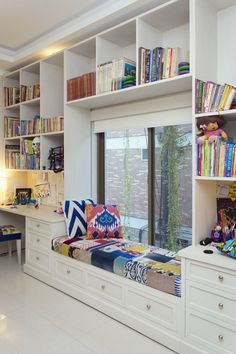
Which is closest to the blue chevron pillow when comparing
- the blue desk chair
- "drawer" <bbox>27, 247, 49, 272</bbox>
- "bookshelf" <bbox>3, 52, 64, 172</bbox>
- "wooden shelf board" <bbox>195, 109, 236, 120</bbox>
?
"drawer" <bbox>27, 247, 49, 272</bbox>

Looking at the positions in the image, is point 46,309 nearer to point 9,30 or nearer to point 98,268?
point 98,268

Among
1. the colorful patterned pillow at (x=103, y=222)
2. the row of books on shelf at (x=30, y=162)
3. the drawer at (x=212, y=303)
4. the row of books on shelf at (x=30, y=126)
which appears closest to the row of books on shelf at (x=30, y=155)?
the row of books on shelf at (x=30, y=162)

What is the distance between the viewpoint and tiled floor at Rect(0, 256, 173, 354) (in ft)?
6.86

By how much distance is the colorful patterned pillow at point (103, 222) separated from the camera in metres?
3.06

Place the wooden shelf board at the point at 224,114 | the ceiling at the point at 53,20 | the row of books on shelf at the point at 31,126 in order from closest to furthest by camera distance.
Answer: the wooden shelf board at the point at 224,114, the ceiling at the point at 53,20, the row of books on shelf at the point at 31,126

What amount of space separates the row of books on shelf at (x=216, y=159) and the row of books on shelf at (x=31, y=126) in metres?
1.81

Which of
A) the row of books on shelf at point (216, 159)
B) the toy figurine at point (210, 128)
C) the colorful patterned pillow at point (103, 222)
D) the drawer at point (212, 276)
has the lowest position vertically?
the drawer at point (212, 276)

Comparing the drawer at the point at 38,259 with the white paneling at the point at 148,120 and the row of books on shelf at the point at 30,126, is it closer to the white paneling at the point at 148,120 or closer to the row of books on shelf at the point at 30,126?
the row of books on shelf at the point at 30,126

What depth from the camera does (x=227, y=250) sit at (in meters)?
1.91

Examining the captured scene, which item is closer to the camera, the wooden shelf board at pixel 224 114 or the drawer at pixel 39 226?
the wooden shelf board at pixel 224 114

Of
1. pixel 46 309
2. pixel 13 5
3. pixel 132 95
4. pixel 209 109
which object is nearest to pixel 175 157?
pixel 132 95

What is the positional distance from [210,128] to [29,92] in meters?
2.65

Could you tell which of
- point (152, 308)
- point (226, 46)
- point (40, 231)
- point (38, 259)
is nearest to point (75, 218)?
point (40, 231)

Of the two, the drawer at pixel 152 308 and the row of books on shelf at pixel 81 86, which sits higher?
the row of books on shelf at pixel 81 86
